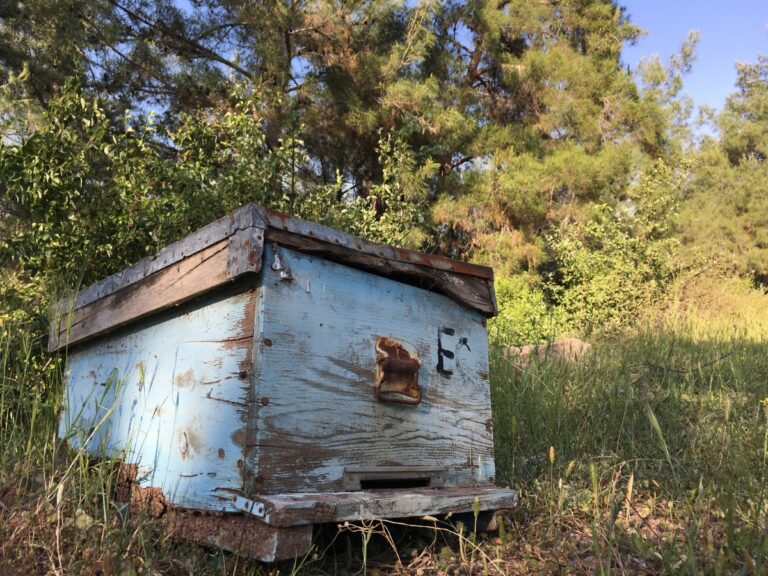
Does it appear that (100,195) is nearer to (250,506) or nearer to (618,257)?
(250,506)

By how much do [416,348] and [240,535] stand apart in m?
0.92

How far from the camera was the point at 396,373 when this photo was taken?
223cm

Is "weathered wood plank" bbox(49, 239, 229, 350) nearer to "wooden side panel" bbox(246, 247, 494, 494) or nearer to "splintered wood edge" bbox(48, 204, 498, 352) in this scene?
"splintered wood edge" bbox(48, 204, 498, 352)

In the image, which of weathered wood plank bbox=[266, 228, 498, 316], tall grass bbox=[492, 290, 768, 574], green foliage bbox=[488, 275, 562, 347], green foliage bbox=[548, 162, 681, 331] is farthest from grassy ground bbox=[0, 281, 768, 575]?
green foliage bbox=[548, 162, 681, 331]

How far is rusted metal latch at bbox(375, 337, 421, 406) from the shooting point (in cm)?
219

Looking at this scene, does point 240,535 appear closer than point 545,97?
Yes

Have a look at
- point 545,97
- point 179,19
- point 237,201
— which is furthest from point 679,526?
point 545,97

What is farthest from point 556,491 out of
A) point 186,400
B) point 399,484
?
point 186,400

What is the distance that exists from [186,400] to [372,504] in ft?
2.47

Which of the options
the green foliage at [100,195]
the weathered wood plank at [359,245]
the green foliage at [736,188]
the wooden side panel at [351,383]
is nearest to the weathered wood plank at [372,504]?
the wooden side panel at [351,383]

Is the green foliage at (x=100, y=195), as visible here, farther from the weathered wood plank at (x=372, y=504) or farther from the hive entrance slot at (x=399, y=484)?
Answer: the weathered wood plank at (x=372, y=504)

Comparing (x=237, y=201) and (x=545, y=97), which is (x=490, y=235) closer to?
(x=545, y=97)

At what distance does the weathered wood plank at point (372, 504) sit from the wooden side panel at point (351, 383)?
0.37ft

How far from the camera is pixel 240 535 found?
5.93 ft
